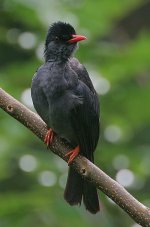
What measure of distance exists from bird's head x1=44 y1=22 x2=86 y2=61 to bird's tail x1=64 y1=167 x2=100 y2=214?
949 millimetres

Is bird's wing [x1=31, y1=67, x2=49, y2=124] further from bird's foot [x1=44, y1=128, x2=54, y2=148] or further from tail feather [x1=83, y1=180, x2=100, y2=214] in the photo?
tail feather [x1=83, y1=180, x2=100, y2=214]

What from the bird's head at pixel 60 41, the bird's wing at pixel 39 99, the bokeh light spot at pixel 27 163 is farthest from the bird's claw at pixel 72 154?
the bokeh light spot at pixel 27 163

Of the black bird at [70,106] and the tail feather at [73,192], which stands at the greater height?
the black bird at [70,106]

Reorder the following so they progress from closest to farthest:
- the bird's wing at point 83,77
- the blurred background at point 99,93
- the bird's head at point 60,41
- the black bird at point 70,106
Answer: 1. the black bird at point 70,106
2. the bird's wing at point 83,77
3. the bird's head at point 60,41
4. the blurred background at point 99,93

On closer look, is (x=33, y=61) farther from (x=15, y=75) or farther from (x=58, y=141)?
(x=58, y=141)

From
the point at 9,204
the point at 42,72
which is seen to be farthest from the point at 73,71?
the point at 9,204

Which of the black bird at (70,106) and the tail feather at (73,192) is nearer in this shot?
the black bird at (70,106)

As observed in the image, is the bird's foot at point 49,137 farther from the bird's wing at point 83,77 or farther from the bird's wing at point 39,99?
the bird's wing at point 83,77

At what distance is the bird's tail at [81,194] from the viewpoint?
5.73 m

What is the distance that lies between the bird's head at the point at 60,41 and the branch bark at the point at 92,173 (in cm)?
81

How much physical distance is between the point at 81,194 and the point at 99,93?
1.69 metres

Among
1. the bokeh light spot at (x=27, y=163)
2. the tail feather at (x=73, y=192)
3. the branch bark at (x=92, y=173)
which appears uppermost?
the branch bark at (x=92, y=173)

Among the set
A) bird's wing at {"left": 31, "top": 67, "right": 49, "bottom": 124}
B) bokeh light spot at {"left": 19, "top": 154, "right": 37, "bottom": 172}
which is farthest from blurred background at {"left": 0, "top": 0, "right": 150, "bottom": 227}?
bird's wing at {"left": 31, "top": 67, "right": 49, "bottom": 124}

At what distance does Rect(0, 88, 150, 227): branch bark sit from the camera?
471cm
